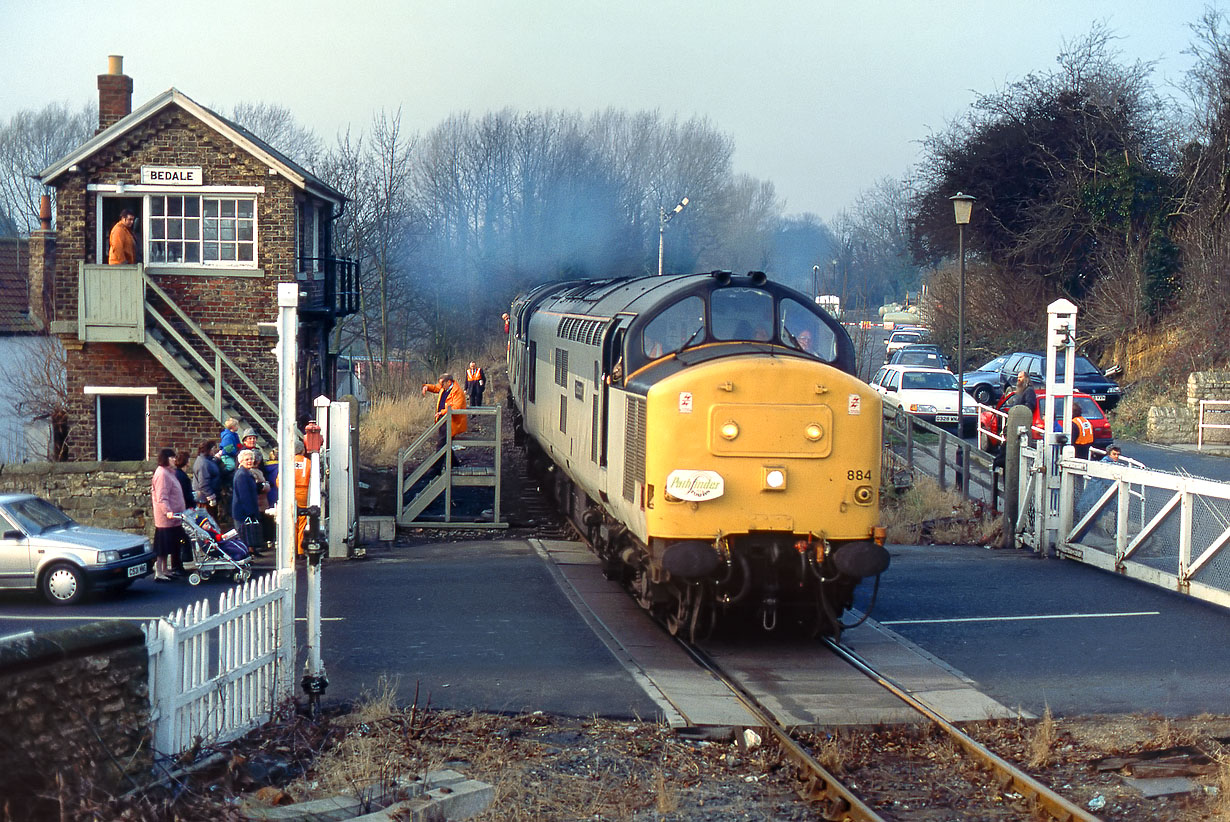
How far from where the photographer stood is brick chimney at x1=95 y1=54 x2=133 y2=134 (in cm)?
2625

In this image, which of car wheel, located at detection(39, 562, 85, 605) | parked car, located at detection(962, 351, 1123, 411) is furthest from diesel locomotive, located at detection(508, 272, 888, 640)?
parked car, located at detection(962, 351, 1123, 411)

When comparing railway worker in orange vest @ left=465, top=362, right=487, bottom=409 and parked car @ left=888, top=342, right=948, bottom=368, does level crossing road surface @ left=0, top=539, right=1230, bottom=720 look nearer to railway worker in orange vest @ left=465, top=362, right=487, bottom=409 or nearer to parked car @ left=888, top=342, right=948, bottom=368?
railway worker in orange vest @ left=465, top=362, right=487, bottom=409

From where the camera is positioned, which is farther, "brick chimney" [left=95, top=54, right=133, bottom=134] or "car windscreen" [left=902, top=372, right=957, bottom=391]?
"car windscreen" [left=902, top=372, right=957, bottom=391]

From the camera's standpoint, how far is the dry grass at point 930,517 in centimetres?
1758

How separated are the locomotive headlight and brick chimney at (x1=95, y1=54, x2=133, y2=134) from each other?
2066 centimetres

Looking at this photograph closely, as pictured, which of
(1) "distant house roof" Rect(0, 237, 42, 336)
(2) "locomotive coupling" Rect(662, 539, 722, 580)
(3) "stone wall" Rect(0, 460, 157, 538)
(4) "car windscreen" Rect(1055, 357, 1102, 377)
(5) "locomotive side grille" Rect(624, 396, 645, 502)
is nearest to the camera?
Answer: (2) "locomotive coupling" Rect(662, 539, 722, 580)

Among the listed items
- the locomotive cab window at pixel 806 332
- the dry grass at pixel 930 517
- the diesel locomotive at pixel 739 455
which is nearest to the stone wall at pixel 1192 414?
the dry grass at pixel 930 517

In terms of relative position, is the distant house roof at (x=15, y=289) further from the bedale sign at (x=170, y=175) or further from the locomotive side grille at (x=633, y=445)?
the locomotive side grille at (x=633, y=445)

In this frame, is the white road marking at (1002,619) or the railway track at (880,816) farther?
the white road marking at (1002,619)

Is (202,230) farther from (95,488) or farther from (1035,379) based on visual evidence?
(1035,379)

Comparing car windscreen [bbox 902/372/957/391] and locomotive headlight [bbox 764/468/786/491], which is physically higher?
car windscreen [bbox 902/372/957/391]

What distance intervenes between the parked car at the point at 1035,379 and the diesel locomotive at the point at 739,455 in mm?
19752

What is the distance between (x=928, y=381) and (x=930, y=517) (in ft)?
39.2

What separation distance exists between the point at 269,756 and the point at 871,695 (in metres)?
4.52
